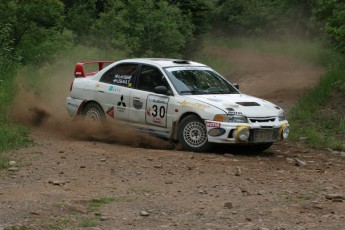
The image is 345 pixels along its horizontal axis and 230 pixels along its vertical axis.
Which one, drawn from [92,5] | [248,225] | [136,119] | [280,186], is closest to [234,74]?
[92,5]

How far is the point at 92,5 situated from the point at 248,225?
89.3ft

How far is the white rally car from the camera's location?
11648 millimetres

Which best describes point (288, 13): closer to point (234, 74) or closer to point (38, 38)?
point (234, 74)

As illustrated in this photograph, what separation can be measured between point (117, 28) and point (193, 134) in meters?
13.6

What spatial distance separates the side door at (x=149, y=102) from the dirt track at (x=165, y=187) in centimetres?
36

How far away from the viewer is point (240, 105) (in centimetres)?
1187

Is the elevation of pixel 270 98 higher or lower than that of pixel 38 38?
lower

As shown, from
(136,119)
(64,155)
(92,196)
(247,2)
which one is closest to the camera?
(92,196)

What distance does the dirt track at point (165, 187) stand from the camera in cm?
739

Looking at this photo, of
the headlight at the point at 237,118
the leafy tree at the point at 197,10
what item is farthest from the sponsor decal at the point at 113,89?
the leafy tree at the point at 197,10

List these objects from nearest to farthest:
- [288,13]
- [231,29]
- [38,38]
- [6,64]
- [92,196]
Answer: [92,196], [6,64], [38,38], [288,13], [231,29]

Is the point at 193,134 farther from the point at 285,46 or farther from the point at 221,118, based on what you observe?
the point at 285,46

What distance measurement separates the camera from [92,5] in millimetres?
33219

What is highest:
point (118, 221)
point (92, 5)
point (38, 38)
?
point (92, 5)
